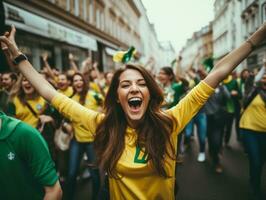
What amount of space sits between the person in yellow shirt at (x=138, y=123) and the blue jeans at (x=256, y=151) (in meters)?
2.72

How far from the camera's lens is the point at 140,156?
6.61 feet

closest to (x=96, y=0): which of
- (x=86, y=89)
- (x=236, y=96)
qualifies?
(x=236, y=96)

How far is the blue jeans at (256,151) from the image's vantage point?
14.5 feet

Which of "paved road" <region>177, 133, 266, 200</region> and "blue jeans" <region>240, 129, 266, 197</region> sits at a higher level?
"blue jeans" <region>240, 129, 266, 197</region>

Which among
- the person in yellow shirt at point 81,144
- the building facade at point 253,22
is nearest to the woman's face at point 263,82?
the person in yellow shirt at point 81,144

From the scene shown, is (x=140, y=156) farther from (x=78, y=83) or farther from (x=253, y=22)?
(x=253, y=22)

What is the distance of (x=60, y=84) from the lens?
5.84 metres

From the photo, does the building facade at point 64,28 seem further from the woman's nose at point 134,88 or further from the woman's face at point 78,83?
the woman's nose at point 134,88

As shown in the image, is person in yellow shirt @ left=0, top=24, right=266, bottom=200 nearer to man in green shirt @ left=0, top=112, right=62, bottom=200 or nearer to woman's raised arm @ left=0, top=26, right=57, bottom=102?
woman's raised arm @ left=0, top=26, right=57, bottom=102

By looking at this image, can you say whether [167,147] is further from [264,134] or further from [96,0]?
[96,0]

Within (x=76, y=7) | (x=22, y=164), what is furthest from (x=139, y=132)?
(x=76, y=7)

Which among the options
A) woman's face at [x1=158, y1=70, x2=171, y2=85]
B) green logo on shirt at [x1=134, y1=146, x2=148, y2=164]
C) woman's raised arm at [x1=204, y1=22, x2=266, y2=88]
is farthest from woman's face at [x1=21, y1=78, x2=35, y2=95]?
woman's raised arm at [x1=204, y1=22, x2=266, y2=88]

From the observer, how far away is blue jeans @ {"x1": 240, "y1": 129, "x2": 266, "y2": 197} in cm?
442

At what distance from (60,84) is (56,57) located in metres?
9.61
